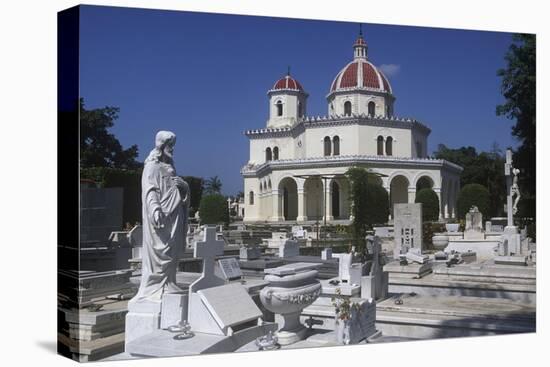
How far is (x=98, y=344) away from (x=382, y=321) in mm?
4467

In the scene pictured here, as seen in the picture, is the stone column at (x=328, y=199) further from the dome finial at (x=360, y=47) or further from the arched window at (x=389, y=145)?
the arched window at (x=389, y=145)

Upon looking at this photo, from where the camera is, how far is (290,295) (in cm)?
897

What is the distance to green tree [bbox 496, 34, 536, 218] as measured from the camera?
462 inches

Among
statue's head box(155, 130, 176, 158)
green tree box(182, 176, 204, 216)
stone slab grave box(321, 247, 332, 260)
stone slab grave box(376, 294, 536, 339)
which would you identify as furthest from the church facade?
stone slab grave box(376, 294, 536, 339)

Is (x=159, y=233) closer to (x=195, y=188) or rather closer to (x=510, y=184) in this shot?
(x=195, y=188)

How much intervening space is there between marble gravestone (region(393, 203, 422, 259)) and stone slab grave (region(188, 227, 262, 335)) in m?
8.06

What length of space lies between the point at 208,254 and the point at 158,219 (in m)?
0.97

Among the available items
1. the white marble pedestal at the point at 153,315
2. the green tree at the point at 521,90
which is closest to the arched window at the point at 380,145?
the green tree at the point at 521,90

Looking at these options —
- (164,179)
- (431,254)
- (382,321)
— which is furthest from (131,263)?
(431,254)

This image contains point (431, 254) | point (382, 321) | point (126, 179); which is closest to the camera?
point (126, 179)

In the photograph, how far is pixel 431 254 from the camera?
17.2 m

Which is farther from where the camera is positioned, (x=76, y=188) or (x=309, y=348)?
(x=309, y=348)

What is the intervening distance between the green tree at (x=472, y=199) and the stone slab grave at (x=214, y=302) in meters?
7.06

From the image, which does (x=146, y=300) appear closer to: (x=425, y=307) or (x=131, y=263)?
(x=131, y=263)
